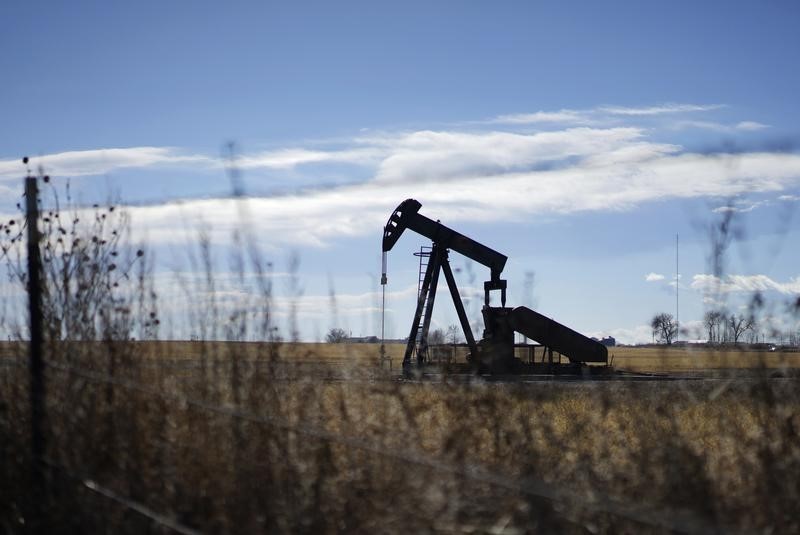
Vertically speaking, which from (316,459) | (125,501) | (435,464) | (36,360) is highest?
(36,360)

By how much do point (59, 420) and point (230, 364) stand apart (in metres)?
1.34

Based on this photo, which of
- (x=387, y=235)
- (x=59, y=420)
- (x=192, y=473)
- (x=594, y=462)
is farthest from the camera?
(x=387, y=235)

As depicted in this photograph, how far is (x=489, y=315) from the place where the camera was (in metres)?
27.8

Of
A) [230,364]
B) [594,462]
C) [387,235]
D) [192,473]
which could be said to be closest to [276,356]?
[230,364]

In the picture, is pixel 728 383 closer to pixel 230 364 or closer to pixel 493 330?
pixel 230 364

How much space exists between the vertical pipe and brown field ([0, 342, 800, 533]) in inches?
5.0

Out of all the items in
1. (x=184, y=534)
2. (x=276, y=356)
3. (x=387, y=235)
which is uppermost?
(x=387, y=235)

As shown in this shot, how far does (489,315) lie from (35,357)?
21.7 m

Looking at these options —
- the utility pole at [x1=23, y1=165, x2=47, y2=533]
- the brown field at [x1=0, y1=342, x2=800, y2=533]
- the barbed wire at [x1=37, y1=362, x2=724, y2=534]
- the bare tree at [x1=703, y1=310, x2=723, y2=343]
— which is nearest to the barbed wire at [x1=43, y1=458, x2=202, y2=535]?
the brown field at [x1=0, y1=342, x2=800, y2=533]

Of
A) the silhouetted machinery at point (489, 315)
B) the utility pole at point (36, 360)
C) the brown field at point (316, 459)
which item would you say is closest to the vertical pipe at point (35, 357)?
the utility pole at point (36, 360)

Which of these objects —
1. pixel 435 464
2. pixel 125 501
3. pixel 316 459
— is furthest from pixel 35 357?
pixel 435 464

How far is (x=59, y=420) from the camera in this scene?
682 cm

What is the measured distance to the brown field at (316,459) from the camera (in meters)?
5.48

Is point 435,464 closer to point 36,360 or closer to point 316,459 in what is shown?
point 316,459
